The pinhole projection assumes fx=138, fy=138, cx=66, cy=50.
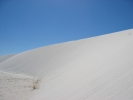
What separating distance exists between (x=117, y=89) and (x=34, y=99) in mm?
3523

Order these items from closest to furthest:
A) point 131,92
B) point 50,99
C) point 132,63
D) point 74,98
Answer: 1. point 131,92
2. point 74,98
3. point 132,63
4. point 50,99

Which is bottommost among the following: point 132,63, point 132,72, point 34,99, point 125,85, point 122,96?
point 122,96

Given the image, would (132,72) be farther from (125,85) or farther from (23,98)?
(23,98)

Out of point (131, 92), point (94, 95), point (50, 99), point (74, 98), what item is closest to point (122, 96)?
point (131, 92)

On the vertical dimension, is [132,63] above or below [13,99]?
below

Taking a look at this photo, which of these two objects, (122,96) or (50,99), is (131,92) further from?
(50,99)

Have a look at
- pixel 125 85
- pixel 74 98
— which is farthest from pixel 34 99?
pixel 125 85

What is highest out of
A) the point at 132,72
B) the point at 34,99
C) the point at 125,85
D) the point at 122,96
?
the point at 34,99

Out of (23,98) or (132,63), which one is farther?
(23,98)

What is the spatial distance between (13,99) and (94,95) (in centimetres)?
345

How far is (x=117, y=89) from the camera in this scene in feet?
9.86

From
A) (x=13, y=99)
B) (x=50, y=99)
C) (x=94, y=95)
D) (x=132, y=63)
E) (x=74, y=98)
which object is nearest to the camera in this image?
(x=94, y=95)

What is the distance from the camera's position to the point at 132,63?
4.04 meters

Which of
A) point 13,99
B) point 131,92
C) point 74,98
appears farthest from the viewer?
point 13,99
